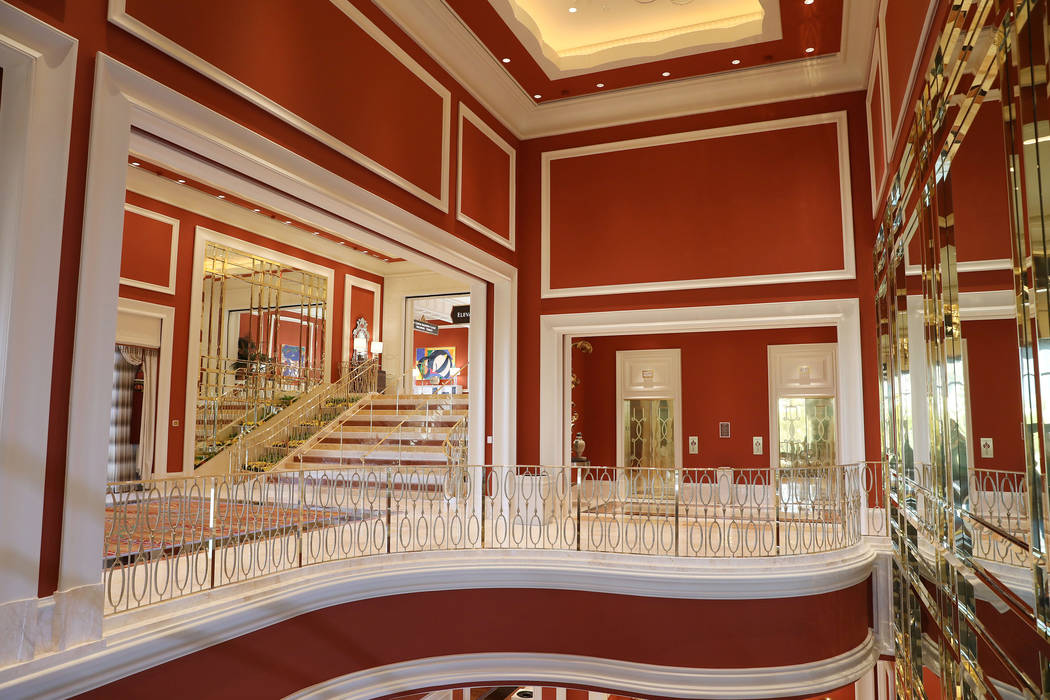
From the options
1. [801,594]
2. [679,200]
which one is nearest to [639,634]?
[801,594]

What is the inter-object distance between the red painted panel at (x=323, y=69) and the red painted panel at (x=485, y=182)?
734mm

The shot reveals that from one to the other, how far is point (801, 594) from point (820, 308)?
3.62m

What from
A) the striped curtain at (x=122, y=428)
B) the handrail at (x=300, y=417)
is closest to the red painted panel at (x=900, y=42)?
the striped curtain at (x=122, y=428)

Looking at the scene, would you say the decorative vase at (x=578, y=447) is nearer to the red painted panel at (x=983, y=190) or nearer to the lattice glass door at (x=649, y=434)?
the lattice glass door at (x=649, y=434)

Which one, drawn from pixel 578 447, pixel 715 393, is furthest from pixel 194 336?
pixel 715 393

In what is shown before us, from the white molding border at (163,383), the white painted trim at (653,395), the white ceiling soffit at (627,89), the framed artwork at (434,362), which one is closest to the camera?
the white ceiling soffit at (627,89)

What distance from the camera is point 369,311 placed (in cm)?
1644

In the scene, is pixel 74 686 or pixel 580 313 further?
pixel 580 313

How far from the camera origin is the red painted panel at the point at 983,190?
5.74ft

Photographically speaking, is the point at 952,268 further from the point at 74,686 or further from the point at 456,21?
the point at 456,21

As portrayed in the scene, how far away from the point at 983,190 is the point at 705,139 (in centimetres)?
744

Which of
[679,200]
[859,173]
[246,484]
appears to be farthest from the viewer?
[679,200]

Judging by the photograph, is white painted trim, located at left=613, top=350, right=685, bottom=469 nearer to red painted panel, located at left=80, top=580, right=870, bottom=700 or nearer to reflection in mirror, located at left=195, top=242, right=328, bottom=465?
red painted panel, located at left=80, top=580, right=870, bottom=700

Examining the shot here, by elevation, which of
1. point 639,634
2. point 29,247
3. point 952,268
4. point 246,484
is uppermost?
→ point 29,247
